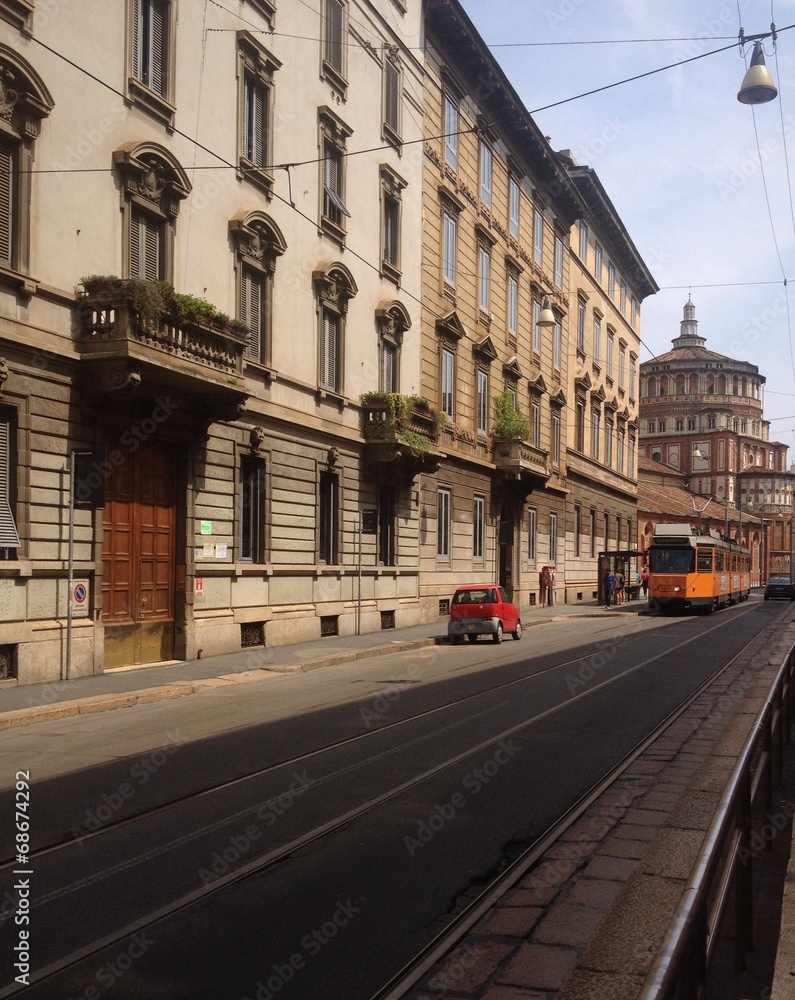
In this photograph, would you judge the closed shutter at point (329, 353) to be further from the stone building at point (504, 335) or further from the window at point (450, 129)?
the window at point (450, 129)

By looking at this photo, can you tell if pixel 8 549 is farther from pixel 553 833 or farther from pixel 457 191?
pixel 457 191

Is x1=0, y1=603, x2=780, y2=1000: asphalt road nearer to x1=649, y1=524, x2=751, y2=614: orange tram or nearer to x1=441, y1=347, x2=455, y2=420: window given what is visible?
x1=441, y1=347, x2=455, y2=420: window

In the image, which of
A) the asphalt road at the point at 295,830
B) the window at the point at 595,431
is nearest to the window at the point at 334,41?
the asphalt road at the point at 295,830

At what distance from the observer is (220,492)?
20062 millimetres

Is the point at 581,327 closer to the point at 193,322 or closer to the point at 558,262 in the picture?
the point at 558,262

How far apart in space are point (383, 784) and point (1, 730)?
5576 mm

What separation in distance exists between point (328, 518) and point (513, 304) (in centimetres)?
1699

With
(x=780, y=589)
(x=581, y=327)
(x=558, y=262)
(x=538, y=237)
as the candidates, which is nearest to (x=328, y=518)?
(x=538, y=237)

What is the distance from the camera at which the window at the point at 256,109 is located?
2070 cm

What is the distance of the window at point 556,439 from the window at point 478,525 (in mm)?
9354

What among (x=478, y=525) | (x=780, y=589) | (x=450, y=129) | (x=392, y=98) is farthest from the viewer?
(x=780, y=589)

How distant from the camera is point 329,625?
24.5m

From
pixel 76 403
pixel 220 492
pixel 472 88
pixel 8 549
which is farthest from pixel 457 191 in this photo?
pixel 8 549

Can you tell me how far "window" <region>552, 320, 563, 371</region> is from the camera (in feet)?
145
